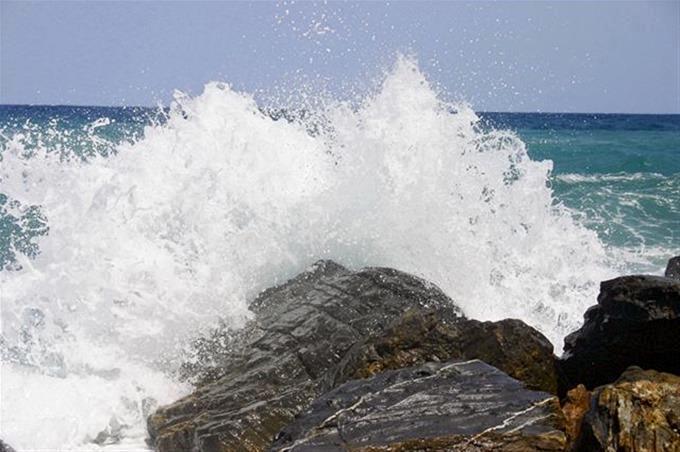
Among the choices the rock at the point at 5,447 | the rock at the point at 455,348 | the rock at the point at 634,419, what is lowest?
the rock at the point at 634,419

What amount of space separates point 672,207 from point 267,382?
12.9 meters

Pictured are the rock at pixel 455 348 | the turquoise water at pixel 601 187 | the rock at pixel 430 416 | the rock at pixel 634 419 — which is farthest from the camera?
the turquoise water at pixel 601 187

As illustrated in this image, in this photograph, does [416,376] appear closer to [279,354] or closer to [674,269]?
[279,354]

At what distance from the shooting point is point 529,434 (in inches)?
130

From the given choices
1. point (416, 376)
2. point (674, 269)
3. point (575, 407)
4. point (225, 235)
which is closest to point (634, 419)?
point (575, 407)

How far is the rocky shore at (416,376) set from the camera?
3.29m

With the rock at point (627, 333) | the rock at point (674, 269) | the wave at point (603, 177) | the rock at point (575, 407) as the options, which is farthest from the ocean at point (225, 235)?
the wave at point (603, 177)

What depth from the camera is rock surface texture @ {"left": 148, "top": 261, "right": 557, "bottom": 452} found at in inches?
176

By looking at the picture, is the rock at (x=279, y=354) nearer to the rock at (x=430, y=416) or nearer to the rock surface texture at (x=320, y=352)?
the rock surface texture at (x=320, y=352)

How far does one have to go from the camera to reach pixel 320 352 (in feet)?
16.9

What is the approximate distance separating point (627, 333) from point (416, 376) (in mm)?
1307

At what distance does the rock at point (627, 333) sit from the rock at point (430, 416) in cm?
96

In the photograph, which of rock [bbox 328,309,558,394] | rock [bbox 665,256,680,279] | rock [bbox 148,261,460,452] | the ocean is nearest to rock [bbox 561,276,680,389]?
rock [bbox 328,309,558,394]

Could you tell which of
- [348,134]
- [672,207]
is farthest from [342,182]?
[672,207]
